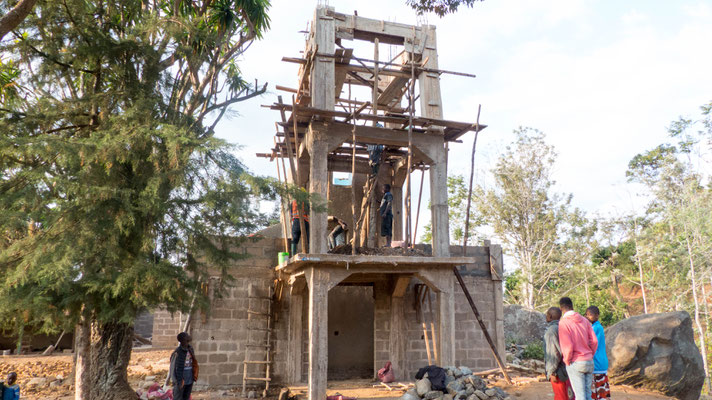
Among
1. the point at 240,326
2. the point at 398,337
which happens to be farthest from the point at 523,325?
the point at 240,326

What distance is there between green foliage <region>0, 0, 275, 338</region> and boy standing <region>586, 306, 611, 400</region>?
5.61 m

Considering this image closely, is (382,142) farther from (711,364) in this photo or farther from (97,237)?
(711,364)

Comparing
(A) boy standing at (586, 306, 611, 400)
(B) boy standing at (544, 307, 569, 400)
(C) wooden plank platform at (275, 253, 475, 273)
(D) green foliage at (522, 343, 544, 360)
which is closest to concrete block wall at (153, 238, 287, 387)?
(C) wooden plank platform at (275, 253, 475, 273)

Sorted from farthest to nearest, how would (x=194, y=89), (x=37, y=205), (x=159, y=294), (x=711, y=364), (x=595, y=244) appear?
(x=595, y=244) < (x=711, y=364) < (x=194, y=89) < (x=159, y=294) < (x=37, y=205)

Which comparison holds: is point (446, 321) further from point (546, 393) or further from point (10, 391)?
point (10, 391)

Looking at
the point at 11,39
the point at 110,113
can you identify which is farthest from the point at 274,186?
the point at 11,39

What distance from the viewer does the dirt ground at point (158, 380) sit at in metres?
10.5

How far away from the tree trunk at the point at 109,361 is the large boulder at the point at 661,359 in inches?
411

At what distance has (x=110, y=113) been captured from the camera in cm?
916

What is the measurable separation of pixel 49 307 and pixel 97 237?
1325 mm

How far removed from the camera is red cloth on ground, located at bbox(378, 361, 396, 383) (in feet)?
38.3

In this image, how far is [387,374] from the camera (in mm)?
11719

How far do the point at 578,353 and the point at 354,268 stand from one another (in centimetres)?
493

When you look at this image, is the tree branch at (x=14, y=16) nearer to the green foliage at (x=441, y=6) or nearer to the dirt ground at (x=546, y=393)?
the green foliage at (x=441, y=6)
